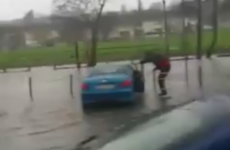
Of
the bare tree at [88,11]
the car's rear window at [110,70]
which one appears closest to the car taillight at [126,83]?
the car's rear window at [110,70]

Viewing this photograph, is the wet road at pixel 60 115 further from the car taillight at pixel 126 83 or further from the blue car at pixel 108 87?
the car taillight at pixel 126 83

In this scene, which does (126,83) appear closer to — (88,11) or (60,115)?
Answer: (60,115)

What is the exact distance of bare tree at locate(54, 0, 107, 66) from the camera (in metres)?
37.7

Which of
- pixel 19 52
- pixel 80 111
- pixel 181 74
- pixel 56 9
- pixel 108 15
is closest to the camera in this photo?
pixel 80 111

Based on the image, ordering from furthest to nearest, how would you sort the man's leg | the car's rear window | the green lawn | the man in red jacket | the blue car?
the green lawn < the man's leg < the man in red jacket < the car's rear window < the blue car

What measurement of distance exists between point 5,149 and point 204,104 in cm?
785

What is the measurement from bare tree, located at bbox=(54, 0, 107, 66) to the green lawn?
2486 millimetres

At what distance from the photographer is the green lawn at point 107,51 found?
4194 centimetres

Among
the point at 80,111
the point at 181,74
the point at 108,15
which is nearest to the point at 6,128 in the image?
the point at 80,111

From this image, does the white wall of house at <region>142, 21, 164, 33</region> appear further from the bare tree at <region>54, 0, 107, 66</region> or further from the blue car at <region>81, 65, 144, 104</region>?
the blue car at <region>81, 65, 144, 104</region>

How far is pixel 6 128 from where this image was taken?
15.0 m

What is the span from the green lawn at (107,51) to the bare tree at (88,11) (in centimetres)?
249

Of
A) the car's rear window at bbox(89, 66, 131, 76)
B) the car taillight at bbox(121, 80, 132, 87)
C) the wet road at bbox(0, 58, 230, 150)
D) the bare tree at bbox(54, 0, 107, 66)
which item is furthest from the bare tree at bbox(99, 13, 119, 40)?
the car taillight at bbox(121, 80, 132, 87)

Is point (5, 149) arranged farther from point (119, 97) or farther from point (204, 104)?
point (204, 104)
